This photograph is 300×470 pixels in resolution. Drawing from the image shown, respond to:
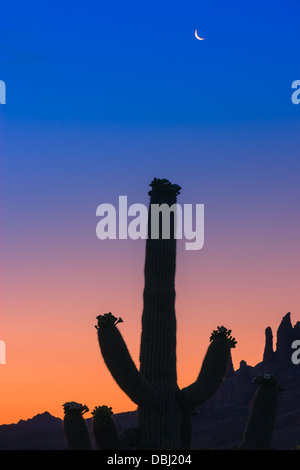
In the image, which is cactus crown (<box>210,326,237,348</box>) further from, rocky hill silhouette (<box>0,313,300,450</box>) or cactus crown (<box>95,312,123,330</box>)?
rocky hill silhouette (<box>0,313,300,450</box>)

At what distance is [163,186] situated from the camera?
47.3 ft

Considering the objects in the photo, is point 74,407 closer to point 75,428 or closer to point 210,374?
point 75,428

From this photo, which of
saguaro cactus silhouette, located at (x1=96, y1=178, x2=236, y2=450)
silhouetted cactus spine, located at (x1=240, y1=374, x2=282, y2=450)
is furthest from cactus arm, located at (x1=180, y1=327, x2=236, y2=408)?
silhouetted cactus spine, located at (x1=240, y1=374, x2=282, y2=450)

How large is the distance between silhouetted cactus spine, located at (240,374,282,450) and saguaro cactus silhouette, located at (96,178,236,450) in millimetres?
999

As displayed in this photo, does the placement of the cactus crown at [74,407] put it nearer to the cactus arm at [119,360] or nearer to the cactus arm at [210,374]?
the cactus arm at [119,360]

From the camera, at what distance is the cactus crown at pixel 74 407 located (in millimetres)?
13227

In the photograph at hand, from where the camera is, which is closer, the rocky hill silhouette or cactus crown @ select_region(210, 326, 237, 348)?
cactus crown @ select_region(210, 326, 237, 348)

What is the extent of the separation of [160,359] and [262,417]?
9.09ft

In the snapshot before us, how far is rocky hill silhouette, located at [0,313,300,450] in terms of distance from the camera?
261 feet

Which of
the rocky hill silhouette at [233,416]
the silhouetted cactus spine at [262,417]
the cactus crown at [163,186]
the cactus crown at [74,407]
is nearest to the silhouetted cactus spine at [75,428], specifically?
the cactus crown at [74,407]

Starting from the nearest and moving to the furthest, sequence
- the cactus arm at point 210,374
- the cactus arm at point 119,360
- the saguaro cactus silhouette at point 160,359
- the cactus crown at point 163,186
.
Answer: the cactus arm at point 119,360, the saguaro cactus silhouette at point 160,359, the cactus arm at point 210,374, the cactus crown at point 163,186

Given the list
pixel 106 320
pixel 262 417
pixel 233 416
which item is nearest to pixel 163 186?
pixel 106 320
